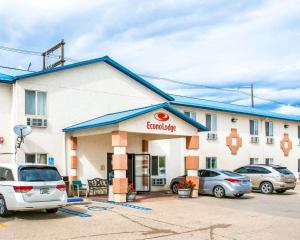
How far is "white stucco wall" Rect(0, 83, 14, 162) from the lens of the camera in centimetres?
1855

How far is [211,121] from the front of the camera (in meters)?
27.8

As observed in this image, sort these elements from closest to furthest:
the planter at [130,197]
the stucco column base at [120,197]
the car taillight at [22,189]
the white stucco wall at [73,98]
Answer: the car taillight at [22,189]
the stucco column base at [120,197]
the planter at [130,197]
the white stucco wall at [73,98]

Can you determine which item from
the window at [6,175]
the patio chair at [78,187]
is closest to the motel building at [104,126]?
the patio chair at [78,187]

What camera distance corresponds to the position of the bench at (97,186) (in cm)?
2025

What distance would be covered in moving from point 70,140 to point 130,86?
484 centimetres

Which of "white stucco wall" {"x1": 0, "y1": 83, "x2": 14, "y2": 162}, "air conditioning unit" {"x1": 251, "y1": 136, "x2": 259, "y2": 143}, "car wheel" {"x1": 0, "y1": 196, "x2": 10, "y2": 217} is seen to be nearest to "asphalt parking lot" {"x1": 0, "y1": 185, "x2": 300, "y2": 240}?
"car wheel" {"x1": 0, "y1": 196, "x2": 10, "y2": 217}

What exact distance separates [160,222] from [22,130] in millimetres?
8086

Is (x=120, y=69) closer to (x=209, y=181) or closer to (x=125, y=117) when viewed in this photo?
(x=125, y=117)

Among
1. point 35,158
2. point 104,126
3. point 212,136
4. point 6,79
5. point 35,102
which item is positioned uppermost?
point 6,79

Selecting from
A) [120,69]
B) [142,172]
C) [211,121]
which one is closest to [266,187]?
[211,121]

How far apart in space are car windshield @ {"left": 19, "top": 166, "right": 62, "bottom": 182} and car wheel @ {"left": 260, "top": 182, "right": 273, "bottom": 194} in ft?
44.8

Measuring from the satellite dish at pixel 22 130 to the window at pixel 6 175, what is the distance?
452 centimetres

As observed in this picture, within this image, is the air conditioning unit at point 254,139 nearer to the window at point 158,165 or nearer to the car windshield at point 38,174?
the window at point 158,165

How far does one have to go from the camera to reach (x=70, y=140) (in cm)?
2014
